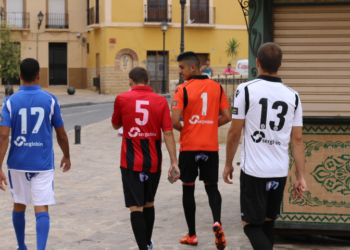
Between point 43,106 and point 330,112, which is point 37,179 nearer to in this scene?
point 43,106

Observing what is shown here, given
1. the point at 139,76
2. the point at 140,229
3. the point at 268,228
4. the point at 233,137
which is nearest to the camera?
the point at 233,137

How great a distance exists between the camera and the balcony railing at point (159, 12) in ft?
139

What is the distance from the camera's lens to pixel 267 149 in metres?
4.59

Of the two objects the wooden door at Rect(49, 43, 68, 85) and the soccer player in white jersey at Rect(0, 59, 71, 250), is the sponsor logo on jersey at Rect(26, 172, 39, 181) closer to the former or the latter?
the soccer player in white jersey at Rect(0, 59, 71, 250)

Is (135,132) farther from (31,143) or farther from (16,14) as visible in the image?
(16,14)

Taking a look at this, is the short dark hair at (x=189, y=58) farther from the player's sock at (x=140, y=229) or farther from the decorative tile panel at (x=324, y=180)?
the player's sock at (x=140, y=229)

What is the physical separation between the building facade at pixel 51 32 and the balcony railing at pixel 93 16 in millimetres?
1271

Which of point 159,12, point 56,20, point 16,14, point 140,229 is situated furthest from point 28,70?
point 16,14

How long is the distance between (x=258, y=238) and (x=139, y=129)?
4.86 feet

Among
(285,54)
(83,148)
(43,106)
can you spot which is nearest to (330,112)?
(285,54)

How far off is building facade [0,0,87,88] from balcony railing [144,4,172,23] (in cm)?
577

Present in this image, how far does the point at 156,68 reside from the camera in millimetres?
42375

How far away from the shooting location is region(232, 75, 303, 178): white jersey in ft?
15.0

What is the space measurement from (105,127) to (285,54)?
13655mm
